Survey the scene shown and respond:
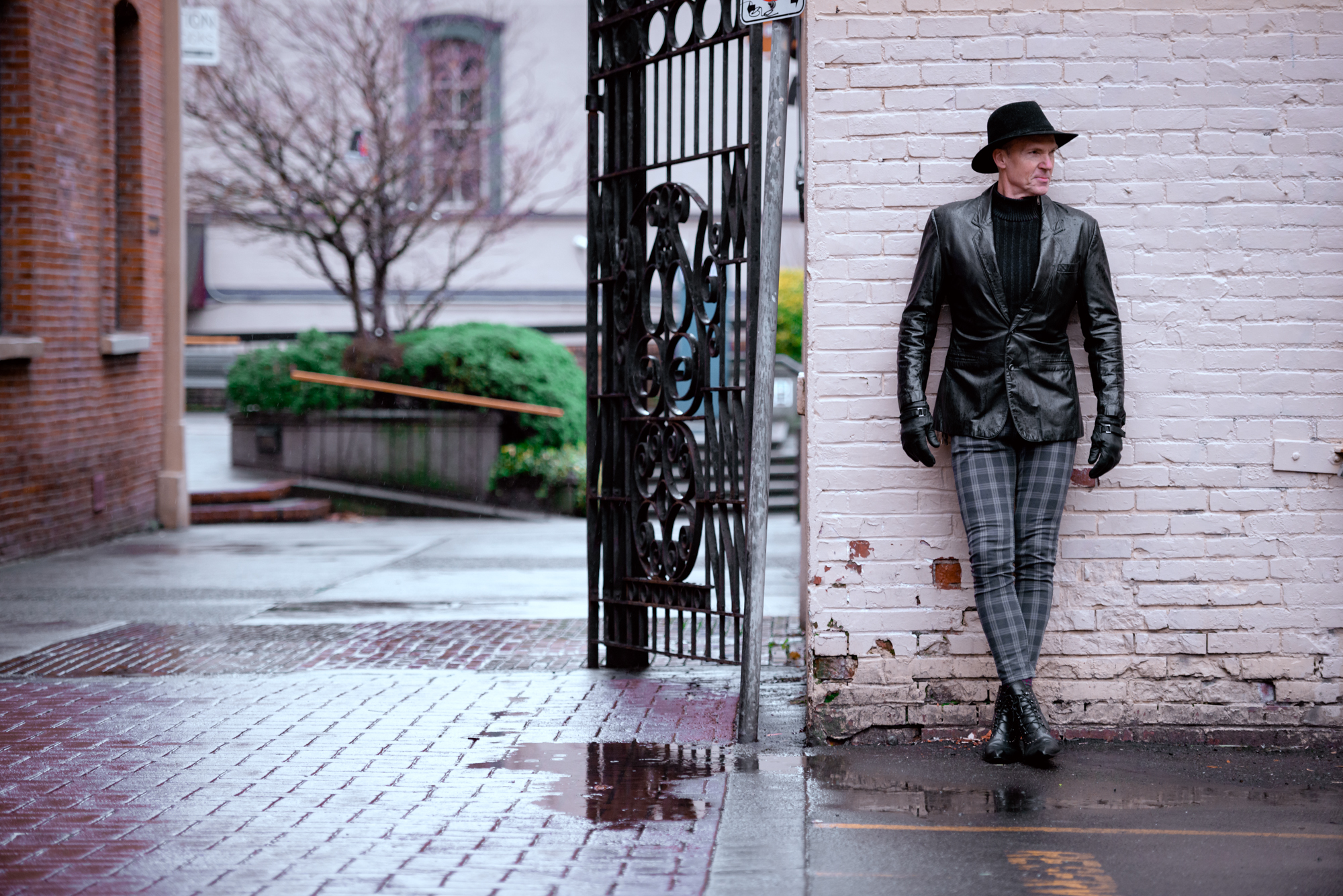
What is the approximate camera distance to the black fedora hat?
15.8 feet

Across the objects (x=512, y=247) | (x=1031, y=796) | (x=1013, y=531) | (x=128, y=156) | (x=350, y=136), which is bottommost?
(x=1031, y=796)

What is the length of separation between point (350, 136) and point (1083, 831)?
16.1 metres

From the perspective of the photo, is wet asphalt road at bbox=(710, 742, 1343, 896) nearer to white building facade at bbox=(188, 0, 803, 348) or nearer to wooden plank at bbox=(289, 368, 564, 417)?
wooden plank at bbox=(289, 368, 564, 417)

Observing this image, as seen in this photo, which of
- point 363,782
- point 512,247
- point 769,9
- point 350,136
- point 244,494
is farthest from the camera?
point 512,247

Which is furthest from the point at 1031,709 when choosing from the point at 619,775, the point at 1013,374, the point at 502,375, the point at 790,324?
the point at 790,324

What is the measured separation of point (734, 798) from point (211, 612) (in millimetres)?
5011

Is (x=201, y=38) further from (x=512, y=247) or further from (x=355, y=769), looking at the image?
(x=512, y=247)

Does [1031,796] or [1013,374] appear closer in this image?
[1031,796]

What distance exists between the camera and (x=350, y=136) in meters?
18.5

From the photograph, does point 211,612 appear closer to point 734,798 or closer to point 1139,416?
point 734,798

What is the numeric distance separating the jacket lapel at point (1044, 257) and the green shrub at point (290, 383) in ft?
43.6

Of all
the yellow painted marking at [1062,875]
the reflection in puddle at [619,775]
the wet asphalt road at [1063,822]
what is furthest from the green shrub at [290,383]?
the yellow painted marking at [1062,875]

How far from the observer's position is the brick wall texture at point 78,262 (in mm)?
10875

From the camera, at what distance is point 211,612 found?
28.2 ft
